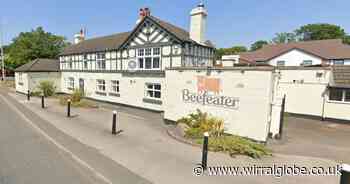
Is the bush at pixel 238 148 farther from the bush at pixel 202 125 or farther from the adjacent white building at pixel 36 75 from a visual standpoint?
the adjacent white building at pixel 36 75

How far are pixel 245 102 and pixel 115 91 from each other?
43.4 ft

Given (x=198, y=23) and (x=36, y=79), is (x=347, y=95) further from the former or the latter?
(x=36, y=79)

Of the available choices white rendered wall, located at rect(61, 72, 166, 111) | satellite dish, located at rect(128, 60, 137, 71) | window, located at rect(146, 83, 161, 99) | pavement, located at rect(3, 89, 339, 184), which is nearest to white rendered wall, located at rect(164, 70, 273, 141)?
Result: pavement, located at rect(3, 89, 339, 184)

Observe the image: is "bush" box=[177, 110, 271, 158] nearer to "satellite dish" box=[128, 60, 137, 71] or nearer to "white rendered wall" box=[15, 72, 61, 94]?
"satellite dish" box=[128, 60, 137, 71]

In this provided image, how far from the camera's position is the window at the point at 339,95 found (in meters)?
12.7

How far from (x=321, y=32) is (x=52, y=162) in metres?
72.2

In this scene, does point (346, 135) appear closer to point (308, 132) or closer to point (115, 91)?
point (308, 132)

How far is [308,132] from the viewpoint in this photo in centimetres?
1043

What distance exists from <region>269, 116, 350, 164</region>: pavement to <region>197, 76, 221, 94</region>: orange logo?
3465 millimetres

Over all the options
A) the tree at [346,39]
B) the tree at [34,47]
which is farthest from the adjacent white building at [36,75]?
the tree at [346,39]

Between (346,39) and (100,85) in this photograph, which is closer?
(100,85)

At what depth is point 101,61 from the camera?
1905cm

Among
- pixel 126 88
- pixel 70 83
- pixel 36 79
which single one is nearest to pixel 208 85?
pixel 126 88

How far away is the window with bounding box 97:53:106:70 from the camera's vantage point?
18781 mm
